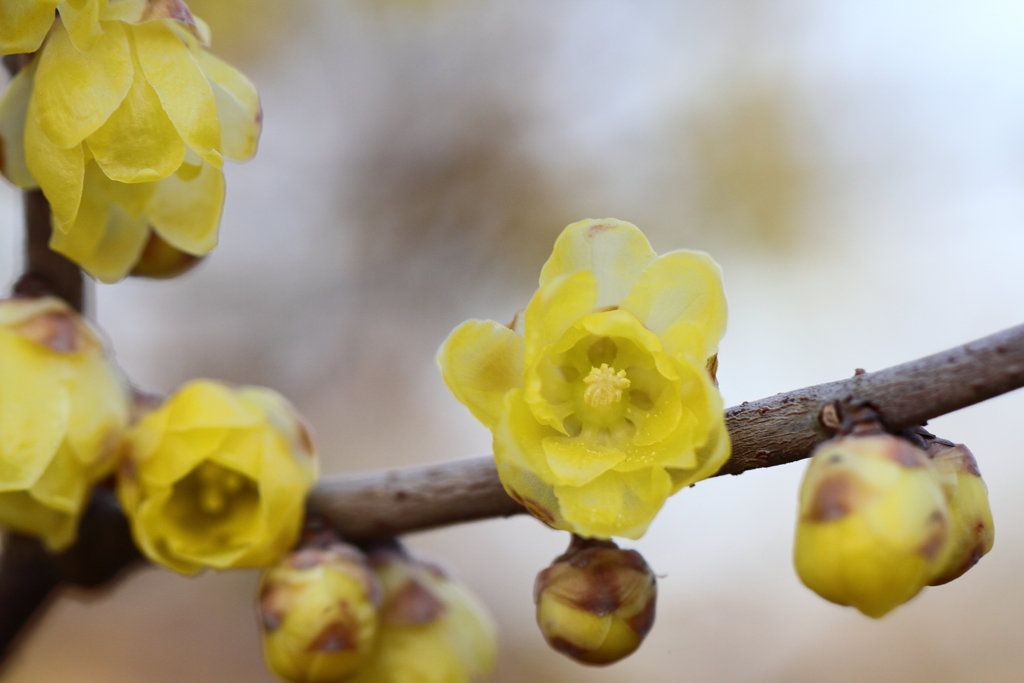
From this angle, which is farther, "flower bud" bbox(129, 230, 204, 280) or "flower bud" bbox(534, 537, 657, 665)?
"flower bud" bbox(129, 230, 204, 280)

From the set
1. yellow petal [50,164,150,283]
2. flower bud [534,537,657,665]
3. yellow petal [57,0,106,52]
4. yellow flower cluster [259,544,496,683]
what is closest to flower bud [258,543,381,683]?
yellow flower cluster [259,544,496,683]

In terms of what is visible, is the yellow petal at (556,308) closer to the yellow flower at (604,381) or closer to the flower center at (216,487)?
the yellow flower at (604,381)

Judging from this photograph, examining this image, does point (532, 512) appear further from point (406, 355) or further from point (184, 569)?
point (406, 355)

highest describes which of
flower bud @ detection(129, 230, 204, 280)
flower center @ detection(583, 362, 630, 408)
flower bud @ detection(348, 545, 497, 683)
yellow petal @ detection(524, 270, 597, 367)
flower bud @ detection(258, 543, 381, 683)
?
yellow petal @ detection(524, 270, 597, 367)

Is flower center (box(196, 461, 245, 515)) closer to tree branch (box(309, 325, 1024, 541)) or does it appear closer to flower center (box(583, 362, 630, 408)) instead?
tree branch (box(309, 325, 1024, 541))

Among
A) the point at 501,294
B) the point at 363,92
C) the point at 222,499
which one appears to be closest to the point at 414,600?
the point at 222,499

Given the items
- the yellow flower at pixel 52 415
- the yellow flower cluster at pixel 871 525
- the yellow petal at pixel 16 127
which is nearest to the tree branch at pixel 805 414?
the yellow flower cluster at pixel 871 525

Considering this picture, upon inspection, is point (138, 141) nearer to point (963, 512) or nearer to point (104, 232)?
point (104, 232)
